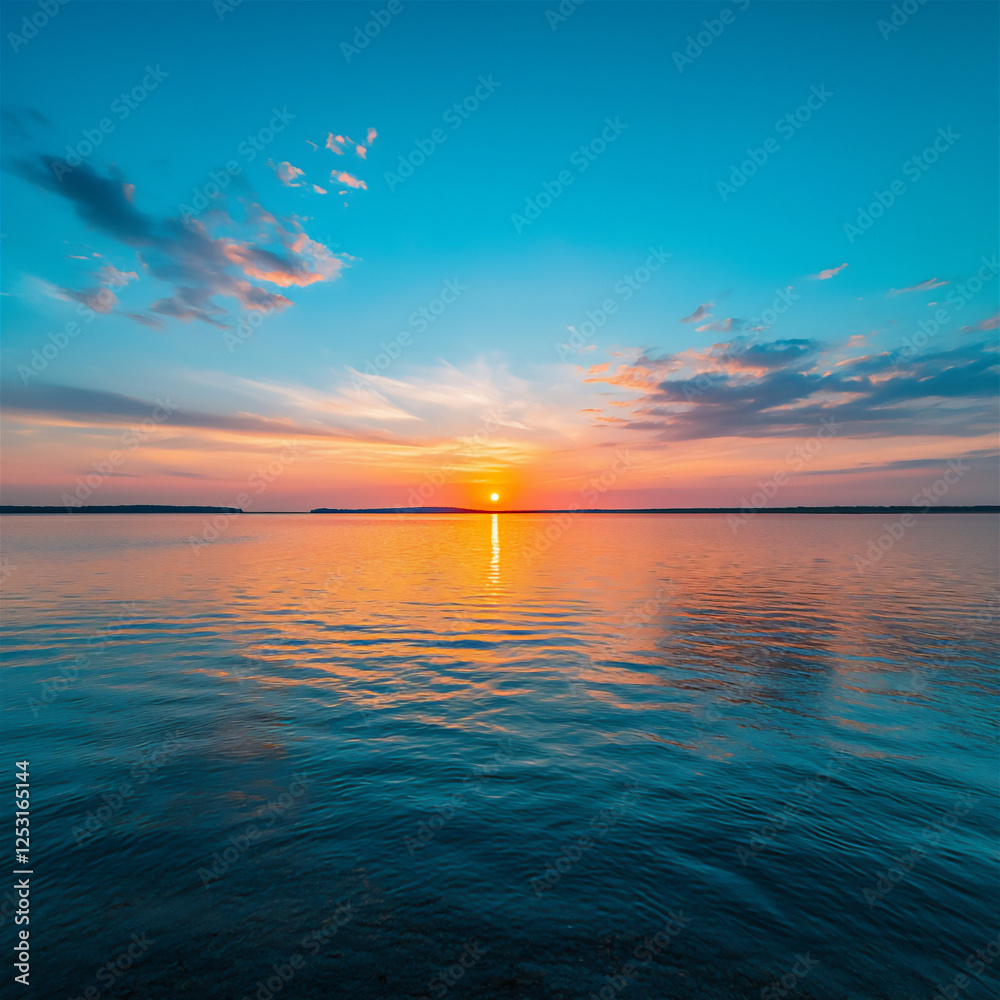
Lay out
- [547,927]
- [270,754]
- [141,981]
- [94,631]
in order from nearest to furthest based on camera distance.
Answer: [141,981], [547,927], [270,754], [94,631]

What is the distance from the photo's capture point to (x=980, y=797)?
39.0 feet

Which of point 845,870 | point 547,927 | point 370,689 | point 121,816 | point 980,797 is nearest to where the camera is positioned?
point 547,927

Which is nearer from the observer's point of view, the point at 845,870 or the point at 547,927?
the point at 547,927

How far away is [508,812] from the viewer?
10.9 metres

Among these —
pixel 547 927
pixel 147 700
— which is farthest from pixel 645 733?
pixel 147 700

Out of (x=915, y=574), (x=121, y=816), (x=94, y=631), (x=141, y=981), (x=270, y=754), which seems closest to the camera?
(x=141, y=981)

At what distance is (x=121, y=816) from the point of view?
418 inches

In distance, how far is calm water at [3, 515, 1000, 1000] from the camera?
7266 millimetres

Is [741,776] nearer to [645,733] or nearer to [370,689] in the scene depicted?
[645,733]

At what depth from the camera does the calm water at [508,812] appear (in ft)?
23.8

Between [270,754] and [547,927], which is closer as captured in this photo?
[547,927]

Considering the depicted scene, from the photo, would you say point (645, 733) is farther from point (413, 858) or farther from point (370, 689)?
point (370, 689)

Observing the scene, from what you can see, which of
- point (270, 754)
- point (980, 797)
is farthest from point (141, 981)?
point (980, 797)

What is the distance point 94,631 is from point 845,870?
31886mm
